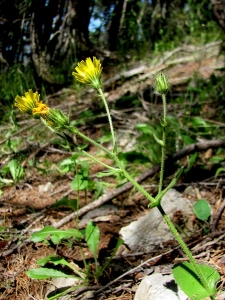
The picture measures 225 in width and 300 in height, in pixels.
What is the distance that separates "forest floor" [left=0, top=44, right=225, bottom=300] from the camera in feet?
4.93

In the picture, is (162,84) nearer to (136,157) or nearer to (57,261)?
(57,261)

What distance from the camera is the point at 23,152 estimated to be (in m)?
2.67

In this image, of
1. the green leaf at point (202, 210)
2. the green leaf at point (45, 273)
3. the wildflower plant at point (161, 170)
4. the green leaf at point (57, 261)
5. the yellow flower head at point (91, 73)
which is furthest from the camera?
the green leaf at point (202, 210)

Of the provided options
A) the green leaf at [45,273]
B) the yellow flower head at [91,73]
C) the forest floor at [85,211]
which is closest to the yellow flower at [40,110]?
the yellow flower head at [91,73]

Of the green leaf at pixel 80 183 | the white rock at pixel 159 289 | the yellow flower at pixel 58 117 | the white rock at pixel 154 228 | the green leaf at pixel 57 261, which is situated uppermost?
the yellow flower at pixel 58 117

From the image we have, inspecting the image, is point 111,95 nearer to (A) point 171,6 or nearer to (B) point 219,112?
(B) point 219,112

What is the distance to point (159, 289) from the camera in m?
1.23

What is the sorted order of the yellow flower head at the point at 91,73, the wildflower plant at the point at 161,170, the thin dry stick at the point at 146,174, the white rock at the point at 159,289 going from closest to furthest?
the wildflower plant at the point at 161,170 → the white rock at the point at 159,289 → the yellow flower head at the point at 91,73 → the thin dry stick at the point at 146,174

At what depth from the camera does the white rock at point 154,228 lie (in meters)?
1.69

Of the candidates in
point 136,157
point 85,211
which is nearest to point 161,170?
point 85,211

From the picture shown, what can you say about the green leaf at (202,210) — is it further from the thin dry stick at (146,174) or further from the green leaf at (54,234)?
the green leaf at (54,234)

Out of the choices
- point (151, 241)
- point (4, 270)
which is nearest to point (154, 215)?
point (151, 241)

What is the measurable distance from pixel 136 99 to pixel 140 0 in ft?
7.32

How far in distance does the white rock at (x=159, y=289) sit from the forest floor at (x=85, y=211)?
0.11m
